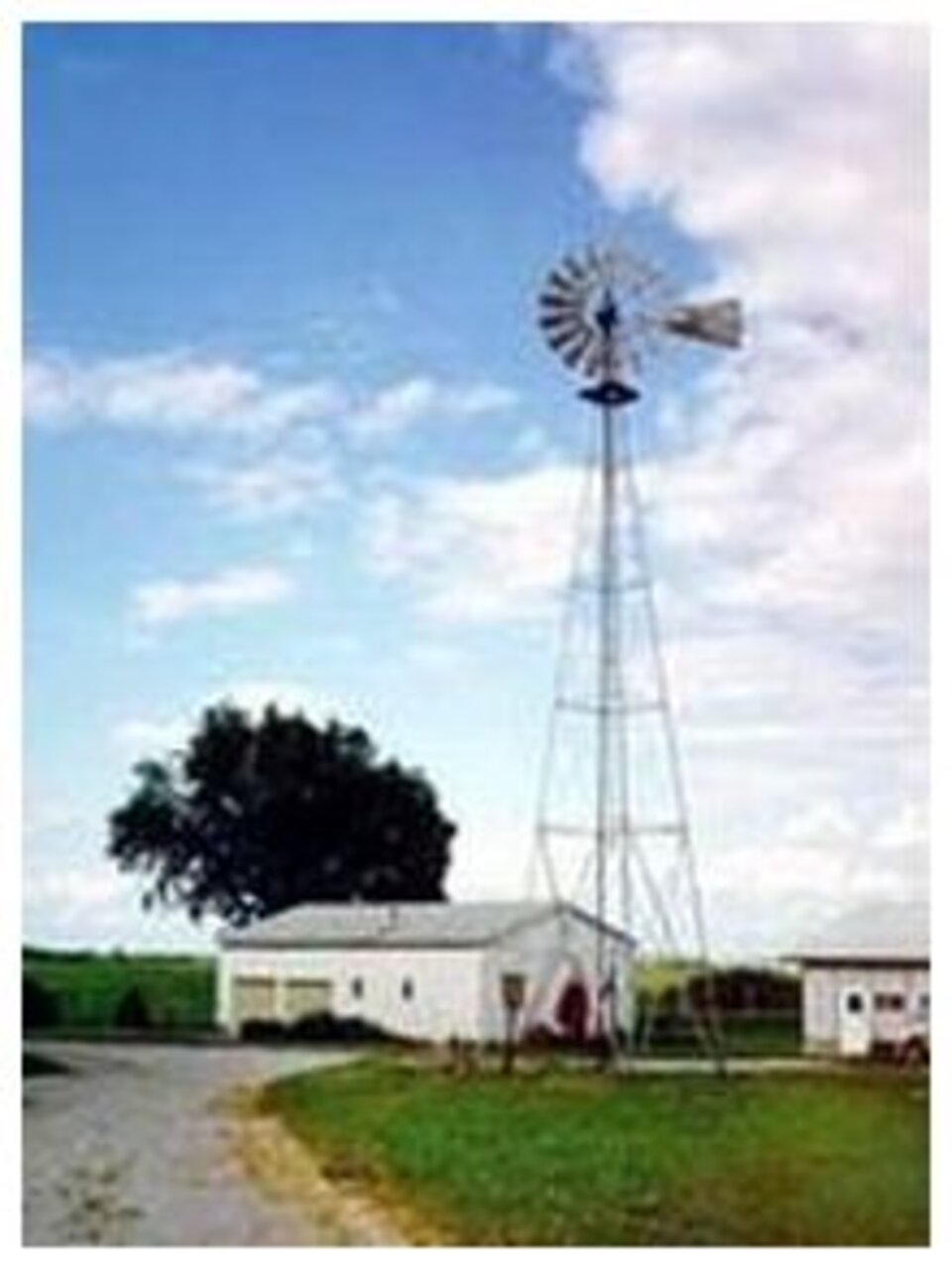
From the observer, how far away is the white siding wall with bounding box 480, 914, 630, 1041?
28.2ft

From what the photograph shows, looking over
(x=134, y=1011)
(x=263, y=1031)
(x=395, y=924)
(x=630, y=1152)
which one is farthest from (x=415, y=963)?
(x=630, y=1152)

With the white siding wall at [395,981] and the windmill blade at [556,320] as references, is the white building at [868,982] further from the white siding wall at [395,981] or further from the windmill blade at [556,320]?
the windmill blade at [556,320]

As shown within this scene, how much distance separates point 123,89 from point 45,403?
75 cm

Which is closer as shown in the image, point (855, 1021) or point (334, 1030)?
point (855, 1021)

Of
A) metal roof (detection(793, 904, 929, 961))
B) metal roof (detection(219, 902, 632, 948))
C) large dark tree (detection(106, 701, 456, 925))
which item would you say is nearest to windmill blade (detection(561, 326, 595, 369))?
large dark tree (detection(106, 701, 456, 925))

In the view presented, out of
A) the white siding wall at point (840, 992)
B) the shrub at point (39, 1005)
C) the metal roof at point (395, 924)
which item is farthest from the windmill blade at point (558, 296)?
the shrub at point (39, 1005)

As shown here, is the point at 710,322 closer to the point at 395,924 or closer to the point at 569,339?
the point at 569,339

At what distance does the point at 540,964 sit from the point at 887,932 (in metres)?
0.99

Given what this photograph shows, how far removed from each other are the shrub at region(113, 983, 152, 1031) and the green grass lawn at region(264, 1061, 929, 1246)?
0.37m

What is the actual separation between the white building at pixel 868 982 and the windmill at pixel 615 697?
333 millimetres

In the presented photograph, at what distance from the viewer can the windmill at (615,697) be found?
8.42m

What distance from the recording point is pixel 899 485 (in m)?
8.12

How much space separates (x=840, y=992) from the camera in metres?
8.62

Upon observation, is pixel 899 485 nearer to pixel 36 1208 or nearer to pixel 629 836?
pixel 629 836
